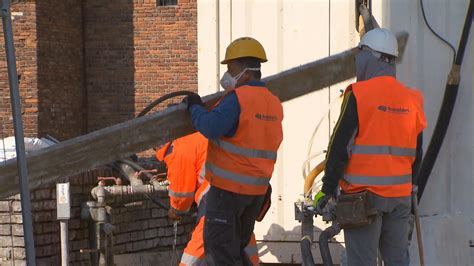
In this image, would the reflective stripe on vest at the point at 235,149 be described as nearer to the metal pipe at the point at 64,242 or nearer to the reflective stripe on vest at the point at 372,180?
the reflective stripe on vest at the point at 372,180

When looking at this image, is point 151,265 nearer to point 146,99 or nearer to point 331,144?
point 331,144

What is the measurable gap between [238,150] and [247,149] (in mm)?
57

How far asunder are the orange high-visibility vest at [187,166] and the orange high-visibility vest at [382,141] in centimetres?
141

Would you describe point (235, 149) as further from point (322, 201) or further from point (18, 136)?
point (18, 136)

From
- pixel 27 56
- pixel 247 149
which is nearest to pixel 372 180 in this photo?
pixel 247 149

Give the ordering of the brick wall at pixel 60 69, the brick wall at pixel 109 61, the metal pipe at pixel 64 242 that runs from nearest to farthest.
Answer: the metal pipe at pixel 64 242, the brick wall at pixel 60 69, the brick wall at pixel 109 61

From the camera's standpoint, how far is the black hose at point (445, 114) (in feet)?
24.6

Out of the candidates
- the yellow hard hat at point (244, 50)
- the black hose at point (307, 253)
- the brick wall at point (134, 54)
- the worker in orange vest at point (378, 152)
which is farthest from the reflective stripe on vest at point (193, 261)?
the brick wall at point (134, 54)

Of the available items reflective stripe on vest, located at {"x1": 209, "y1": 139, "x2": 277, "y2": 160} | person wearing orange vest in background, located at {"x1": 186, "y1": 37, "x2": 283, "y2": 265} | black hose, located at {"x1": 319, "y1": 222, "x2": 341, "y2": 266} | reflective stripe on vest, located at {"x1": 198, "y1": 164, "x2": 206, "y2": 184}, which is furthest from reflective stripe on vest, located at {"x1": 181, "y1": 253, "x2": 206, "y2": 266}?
reflective stripe on vest, located at {"x1": 209, "y1": 139, "x2": 277, "y2": 160}

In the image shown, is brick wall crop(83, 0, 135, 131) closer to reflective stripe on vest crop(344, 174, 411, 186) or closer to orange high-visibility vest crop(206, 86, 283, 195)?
orange high-visibility vest crop(206, 86, 283, 195)

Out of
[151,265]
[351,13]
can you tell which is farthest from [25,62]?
[351,13]

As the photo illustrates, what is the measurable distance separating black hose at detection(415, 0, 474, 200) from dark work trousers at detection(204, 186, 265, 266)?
1.75 m

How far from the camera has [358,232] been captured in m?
5.92

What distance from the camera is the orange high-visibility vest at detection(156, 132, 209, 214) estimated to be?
7082 mm
